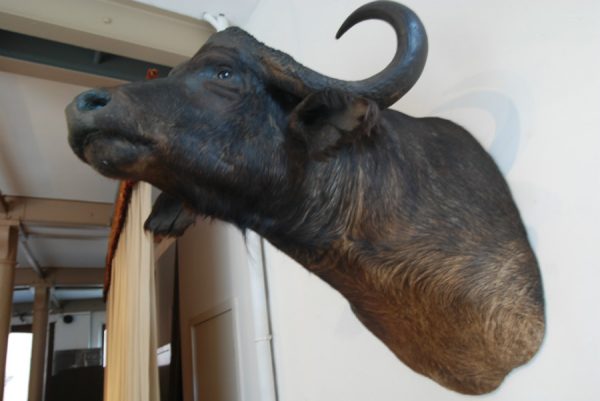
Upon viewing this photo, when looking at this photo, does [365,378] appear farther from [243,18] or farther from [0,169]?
[0,169]

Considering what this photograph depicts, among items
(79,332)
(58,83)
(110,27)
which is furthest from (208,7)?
(79,332)

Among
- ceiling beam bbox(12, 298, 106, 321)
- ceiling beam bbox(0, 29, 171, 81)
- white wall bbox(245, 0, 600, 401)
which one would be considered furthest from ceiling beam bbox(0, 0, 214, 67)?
ceiling beam bbox(12, 298, 106, 321)

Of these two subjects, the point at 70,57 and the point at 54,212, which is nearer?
the point at 70,57

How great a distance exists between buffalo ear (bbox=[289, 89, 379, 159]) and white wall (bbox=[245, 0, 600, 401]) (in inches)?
11.0

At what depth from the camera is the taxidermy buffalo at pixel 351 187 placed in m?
0.62

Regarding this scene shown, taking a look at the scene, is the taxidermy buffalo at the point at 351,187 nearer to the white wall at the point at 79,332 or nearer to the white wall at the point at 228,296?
the white wall at the point at 228,296

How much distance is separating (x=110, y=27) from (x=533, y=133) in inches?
57.6

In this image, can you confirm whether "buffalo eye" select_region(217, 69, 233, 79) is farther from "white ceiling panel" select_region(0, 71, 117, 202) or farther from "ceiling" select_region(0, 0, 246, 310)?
"white ceiling panel" select_region(0, 71, 117, 202)

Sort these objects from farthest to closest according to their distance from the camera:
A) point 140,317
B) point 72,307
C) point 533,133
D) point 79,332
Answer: point 79,332 → point 72,307 → point 140,317 → point 533,133

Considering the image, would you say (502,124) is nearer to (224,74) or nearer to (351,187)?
(351,187)

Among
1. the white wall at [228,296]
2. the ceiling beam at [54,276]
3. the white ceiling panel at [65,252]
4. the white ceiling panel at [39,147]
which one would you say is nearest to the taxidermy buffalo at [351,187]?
the white wall at [228,296]

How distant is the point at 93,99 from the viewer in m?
0.60

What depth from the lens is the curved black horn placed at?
65 centimetres

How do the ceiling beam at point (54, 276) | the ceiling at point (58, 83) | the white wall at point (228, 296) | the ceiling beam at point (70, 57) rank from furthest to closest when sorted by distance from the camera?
the ceiling beam at point (54, 276) → the ceiling beam at point (70, 57) → the ceiling at point (58, 83) → the white wall at point (228, 296)
